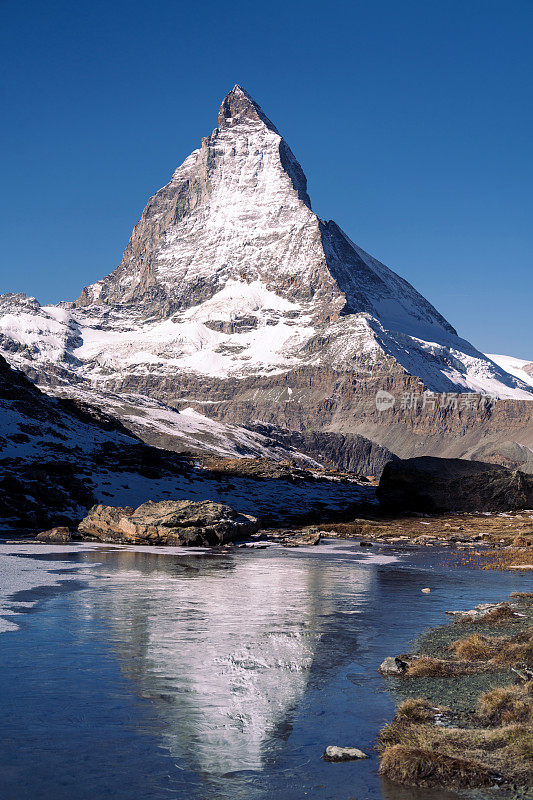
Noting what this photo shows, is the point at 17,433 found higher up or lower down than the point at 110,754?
higher up

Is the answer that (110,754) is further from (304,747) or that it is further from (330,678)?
(330,678)

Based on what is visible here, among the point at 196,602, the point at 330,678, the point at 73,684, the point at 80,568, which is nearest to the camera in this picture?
the point at 73,684

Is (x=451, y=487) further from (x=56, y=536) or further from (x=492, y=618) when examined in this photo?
(x=492, y=618)

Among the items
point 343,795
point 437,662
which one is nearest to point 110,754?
point 343,795

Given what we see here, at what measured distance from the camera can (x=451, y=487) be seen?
75.6 metres

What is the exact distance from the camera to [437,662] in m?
14.4

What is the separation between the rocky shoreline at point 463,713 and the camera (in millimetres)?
9328

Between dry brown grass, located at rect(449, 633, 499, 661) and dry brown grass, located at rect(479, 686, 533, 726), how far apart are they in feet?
8.93

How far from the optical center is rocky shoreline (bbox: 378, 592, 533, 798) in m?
9.33

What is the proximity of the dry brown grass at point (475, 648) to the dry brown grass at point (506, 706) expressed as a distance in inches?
107

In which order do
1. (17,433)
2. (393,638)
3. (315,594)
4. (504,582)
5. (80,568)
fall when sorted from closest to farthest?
(393,638)
(315,594)
(504,582)
(80,568)
(17,433)

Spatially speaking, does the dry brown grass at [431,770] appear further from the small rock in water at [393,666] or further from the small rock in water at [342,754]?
the small rock in water at [393,666]

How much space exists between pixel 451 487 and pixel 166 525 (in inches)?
1477

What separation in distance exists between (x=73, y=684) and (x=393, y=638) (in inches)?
310
